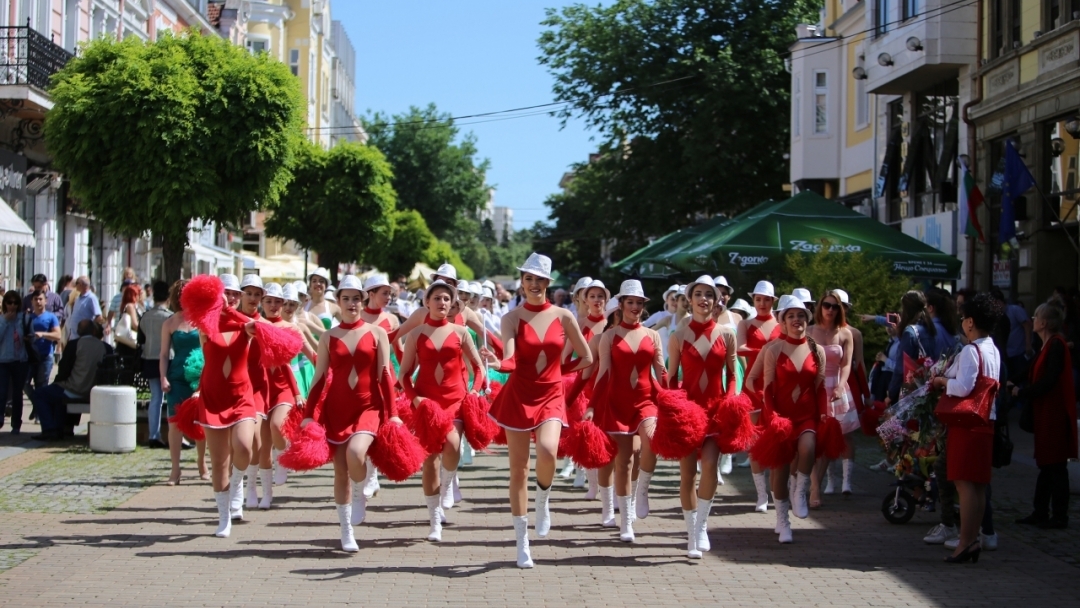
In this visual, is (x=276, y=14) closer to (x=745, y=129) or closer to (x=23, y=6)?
(x=745, y=129)

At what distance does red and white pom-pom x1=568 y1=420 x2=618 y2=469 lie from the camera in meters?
9.08

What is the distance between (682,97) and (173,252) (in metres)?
21.2

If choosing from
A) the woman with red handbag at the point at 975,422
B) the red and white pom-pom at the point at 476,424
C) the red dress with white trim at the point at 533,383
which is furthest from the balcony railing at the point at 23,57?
the woman with red handbag at the point at 975,422

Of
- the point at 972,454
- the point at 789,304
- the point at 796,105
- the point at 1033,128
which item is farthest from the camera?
the point at 796,105

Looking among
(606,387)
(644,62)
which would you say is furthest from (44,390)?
(644,62)

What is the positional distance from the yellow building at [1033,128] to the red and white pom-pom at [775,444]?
1245 centimetres

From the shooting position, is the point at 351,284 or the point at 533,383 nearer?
the point at 533,383

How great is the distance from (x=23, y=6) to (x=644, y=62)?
64.7 feet

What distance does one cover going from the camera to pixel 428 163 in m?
80.6

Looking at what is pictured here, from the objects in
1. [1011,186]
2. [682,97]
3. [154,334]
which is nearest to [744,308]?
[154,334]

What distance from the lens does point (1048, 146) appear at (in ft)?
71.7

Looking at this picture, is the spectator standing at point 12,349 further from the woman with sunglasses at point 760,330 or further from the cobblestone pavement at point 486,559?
the woman with sunglasses at point 760,330

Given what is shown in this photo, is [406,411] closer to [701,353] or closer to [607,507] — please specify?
[607,507]

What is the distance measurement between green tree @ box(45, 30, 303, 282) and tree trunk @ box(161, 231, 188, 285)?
24 millimetres
